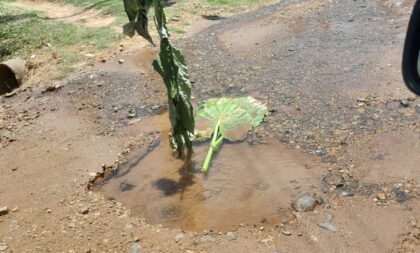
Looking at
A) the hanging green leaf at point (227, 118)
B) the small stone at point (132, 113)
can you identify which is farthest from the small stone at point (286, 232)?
the small stone at point (132, 113)

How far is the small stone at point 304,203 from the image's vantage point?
3654 millimetres

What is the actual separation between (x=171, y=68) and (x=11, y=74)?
3.81 m

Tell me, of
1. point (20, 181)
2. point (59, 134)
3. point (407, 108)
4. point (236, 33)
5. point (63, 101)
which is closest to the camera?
point (20, 181)

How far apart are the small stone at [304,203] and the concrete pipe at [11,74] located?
15.2 feet

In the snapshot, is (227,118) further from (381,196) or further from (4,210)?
(4,210)

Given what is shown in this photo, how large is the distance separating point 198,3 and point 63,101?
4232mm

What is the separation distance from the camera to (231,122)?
4.85 m

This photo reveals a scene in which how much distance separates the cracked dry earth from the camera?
11.5 feet

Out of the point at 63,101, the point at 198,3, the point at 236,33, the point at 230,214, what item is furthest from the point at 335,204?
the point at 198,3

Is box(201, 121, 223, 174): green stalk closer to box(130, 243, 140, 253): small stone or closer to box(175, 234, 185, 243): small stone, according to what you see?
box(175, 234, 185, 243): small stone

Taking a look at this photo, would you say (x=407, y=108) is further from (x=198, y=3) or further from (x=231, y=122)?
(x=198, y=3)

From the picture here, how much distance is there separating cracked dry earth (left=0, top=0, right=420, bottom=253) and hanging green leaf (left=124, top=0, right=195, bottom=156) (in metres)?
0.46

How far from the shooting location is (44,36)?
7953 millimetres

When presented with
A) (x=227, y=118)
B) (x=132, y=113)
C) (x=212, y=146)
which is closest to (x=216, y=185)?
(x=212, y=146)
